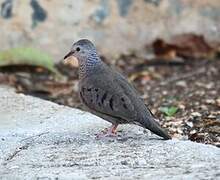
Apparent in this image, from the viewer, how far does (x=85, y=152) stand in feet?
16.8

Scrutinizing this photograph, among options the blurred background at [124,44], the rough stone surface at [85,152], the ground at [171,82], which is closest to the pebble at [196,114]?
the ground at [171,82]

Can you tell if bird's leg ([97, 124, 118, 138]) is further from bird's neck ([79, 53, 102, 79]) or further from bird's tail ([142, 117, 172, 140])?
bird's neck ([79, 53, 102, 79])

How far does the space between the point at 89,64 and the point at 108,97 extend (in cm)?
47

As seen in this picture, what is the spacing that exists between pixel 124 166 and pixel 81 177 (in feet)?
1.07

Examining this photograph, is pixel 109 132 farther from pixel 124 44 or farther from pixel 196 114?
pixel 124 44

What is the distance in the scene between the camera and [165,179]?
4.42 meters

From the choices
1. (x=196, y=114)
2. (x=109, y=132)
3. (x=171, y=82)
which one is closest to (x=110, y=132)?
(x=109, y=132)

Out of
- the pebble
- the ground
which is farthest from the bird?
the pebble

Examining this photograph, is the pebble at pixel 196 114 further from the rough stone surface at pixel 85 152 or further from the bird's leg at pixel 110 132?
the bird's leg at pixel 110 132

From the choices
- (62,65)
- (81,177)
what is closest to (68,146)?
(81,177)

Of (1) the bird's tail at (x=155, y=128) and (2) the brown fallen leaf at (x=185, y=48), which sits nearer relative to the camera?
(1) the bird's tail at (x=155, y=128)

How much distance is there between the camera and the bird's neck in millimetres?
5844

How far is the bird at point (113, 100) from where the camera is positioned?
540cm

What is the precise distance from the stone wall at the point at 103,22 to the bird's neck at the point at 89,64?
2619mm
